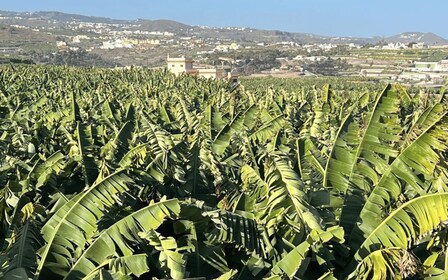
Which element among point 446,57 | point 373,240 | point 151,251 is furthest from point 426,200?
point 446,57

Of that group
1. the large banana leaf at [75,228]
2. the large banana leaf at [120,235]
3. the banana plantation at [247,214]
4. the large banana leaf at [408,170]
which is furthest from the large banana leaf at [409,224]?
the large banana leaf at [75,228]

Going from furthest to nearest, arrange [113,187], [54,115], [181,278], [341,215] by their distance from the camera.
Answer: [54,115], [341,215], [113,187], [181,278]

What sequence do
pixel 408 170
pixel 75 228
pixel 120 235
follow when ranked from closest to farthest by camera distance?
pixel 120 235
pixel 75 228
pixel 408 170

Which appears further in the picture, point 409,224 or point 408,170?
point 408,170

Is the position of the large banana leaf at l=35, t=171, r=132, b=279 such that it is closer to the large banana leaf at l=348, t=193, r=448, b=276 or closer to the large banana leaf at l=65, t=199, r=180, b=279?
the large banana leaf at l=65, t=199, r=180, b=279

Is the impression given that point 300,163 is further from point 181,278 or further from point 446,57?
point 446,57

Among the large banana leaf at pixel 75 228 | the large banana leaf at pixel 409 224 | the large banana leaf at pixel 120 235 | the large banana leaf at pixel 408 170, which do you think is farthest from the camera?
the large banana leaf at pixel 408 170

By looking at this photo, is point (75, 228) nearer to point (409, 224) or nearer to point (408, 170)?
point (409, 224)

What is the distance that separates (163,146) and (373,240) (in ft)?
9.47

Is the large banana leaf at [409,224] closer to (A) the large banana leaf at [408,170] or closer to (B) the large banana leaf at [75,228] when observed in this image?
(A) the large banana leaf at [408,170]

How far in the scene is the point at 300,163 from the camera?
6.34 m

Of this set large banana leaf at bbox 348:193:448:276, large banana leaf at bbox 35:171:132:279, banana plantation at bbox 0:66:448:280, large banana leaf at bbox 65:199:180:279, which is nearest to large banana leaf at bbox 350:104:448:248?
banana plantation at bbox 0:66:448:280

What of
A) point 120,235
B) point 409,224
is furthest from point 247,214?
point 409,224

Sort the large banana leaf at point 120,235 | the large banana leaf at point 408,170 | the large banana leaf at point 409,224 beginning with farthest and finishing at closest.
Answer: the large banana leaf at point 408,170 < the large banana leaf at point 120,235 < the large banana leaf at point 409,224
